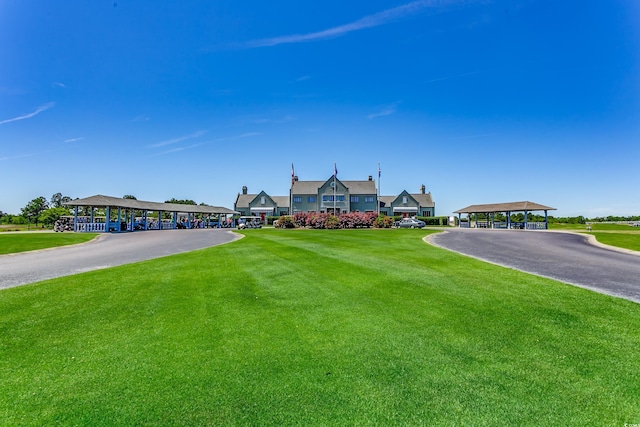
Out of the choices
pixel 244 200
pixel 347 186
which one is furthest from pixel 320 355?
pixel 244 200

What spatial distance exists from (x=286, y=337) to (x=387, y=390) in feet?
6.04

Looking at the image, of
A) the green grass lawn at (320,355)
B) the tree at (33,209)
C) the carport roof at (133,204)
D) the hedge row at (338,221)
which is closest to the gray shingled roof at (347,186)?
the carport roof at (133,204)

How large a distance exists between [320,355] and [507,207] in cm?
4995

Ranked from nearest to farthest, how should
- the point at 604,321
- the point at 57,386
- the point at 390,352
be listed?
the point at 57,386 < the point at 390,352 < the point at 604,321

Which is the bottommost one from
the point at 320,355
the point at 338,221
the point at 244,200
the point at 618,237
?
the point at 320,355

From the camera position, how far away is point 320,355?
424 cm

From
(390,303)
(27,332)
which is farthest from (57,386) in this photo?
(390,303)

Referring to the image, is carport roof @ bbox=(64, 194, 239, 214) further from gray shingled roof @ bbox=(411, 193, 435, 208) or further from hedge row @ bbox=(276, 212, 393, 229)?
gray shingled roof @ bbox=(411, 193, 435, 208)

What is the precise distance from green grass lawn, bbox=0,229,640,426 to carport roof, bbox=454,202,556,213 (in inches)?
1648

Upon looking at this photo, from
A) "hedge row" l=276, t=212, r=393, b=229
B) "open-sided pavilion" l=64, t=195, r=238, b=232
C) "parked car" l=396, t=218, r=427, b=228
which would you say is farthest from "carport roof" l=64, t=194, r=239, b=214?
"parked car" l=396, t=218, r=427, b=228

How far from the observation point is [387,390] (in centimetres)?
345

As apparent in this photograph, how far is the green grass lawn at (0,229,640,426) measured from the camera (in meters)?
3.13

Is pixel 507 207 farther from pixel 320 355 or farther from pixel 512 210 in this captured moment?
pixel 320 355

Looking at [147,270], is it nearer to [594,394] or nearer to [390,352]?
[390,352]
